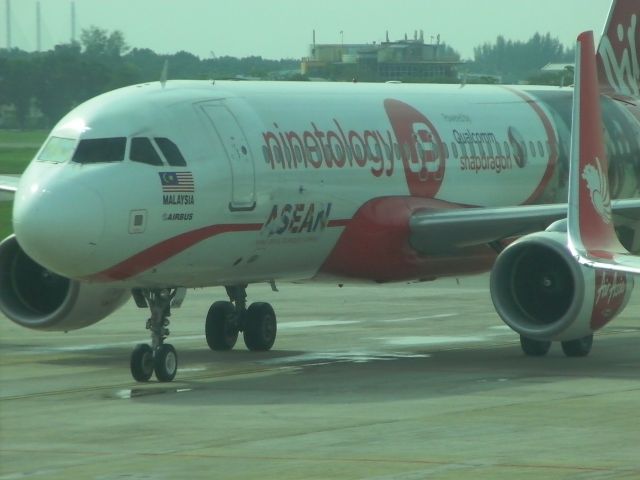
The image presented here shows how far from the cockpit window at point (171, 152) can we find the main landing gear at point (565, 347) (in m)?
5.26

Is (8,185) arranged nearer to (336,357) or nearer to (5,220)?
(336,357)

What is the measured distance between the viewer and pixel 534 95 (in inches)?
1025

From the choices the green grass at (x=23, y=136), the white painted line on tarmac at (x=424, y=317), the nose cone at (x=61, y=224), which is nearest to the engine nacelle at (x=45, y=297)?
the nose cone at (x=61, y=224)

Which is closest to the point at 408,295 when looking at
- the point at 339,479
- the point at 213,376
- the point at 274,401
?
the point at 213,376

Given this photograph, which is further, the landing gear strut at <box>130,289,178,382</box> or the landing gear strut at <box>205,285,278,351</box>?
the landing gear strut at <box>205,285,278,351</box>

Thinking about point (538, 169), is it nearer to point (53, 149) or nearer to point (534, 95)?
point (534, 95)

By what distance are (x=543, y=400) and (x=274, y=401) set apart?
2.71 meters

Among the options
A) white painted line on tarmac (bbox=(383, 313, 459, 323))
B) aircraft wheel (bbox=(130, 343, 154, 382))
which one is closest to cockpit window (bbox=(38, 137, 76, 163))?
aircraft wheel (bbox=(130, 343, 154, 382))

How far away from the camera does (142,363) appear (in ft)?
60.5

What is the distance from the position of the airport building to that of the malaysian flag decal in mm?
36281

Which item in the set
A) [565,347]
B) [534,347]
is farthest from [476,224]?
[565,347]

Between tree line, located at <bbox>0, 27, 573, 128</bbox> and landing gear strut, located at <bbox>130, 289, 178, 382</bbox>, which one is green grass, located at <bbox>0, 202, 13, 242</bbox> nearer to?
tree line, located at <bbox>0, 27, 573, 128</bbox>

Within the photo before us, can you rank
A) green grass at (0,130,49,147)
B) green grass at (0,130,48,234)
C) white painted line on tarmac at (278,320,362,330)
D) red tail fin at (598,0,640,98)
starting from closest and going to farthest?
white painted line on tarmac at (278,320,362,330) → red tail fin at (598,0,640,98) → green grass at (0,130,49,147) → green grass at (0,130,48,234)

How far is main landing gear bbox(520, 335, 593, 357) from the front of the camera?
69.3 feet
